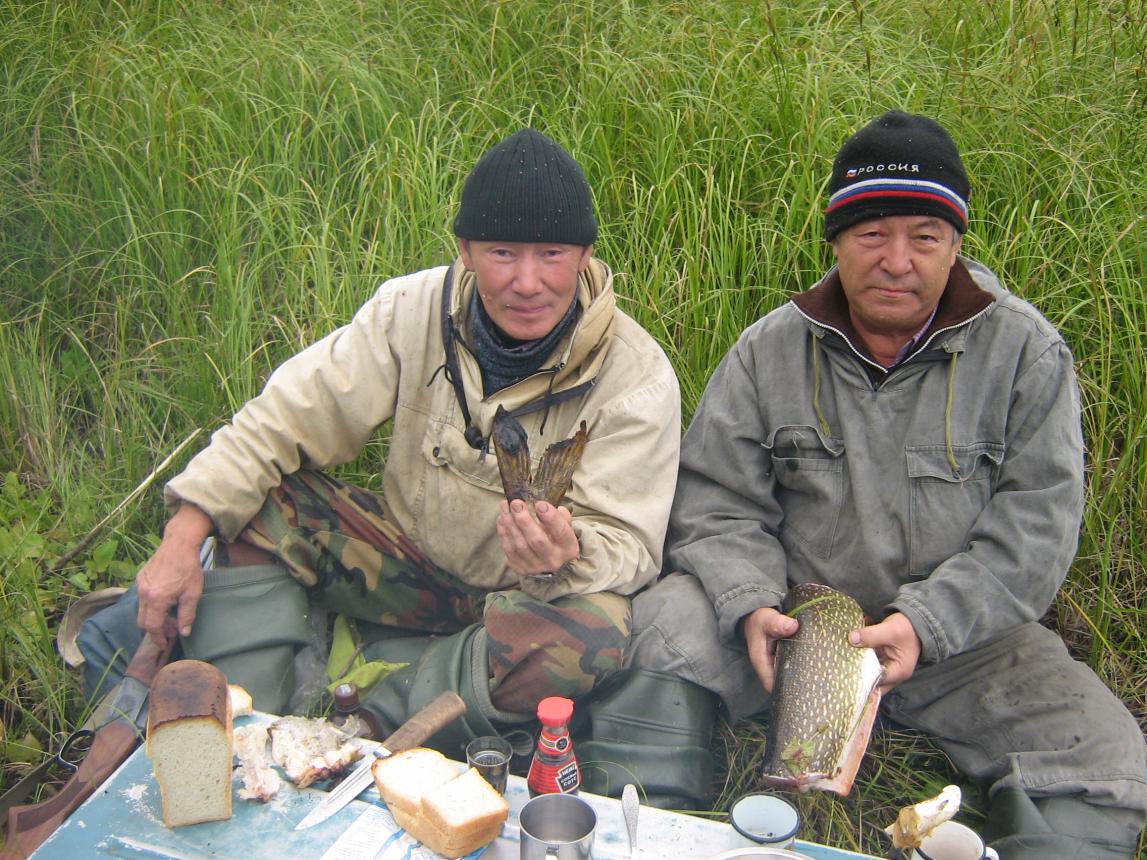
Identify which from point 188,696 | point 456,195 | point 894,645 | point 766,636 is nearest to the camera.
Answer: point 188,696

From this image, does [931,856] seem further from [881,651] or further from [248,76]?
[248,76]

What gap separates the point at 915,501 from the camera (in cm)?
311

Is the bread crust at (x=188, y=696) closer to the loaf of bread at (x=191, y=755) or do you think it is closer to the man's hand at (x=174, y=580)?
the loaf of bread at (x=191, y=755)

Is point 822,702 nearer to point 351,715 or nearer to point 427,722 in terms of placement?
point 427,722

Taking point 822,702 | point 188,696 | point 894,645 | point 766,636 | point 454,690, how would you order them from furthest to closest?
point 454,690
point 766,636
point 894,645
point 822,702
point 188,696

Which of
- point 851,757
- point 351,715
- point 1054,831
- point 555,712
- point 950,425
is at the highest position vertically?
point 950,425

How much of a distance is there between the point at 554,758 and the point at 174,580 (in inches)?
51.0

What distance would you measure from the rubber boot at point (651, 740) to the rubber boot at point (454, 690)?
236mm

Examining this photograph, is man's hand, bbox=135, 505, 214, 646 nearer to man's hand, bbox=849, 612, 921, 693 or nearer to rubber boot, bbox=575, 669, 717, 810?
rubber boot, bbox=575, 669, 717, 810

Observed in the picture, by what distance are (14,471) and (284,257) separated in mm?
1409

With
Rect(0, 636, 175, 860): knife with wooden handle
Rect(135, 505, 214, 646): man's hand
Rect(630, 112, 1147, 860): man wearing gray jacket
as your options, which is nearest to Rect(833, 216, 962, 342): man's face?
Rect(630, 112, 1147, 860): man wearing gray jacket

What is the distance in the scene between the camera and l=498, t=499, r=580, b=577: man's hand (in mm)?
2750

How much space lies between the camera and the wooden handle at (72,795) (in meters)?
2.71

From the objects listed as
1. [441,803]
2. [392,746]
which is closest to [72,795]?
[392,746]
